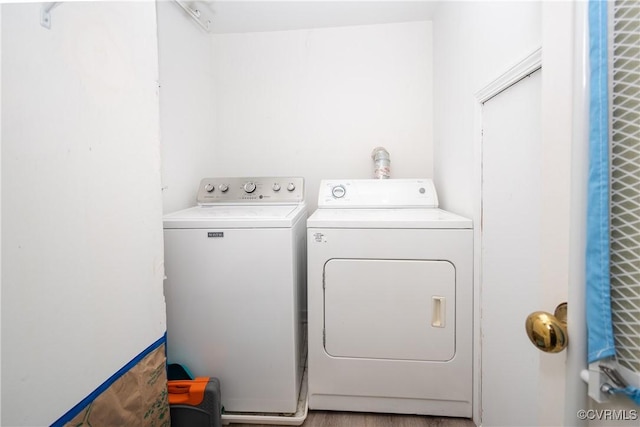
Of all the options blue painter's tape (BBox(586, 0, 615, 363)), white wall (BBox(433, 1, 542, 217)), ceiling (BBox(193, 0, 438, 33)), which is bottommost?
blue painter's tape (BBox(586, 0, 615, 363))

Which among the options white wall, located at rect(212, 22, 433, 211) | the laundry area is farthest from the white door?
white wall, located at rect(212, 22, 433, 211)

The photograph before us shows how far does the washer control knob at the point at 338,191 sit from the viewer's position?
1810 mm

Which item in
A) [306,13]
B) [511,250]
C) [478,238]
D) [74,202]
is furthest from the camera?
[306,13]

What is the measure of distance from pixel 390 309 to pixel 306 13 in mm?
2015

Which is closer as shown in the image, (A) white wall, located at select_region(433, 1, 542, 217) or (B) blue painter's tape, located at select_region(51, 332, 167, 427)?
(B) blue painter's tape, located at select_region(51, 332, 167, 427)

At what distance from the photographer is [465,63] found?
1321mm

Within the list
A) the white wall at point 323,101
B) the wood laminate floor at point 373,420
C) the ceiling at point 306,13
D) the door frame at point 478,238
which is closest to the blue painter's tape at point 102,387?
the wood laminate floor at point 373,420

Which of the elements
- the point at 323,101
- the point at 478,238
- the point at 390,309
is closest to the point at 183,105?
the point at 323,101

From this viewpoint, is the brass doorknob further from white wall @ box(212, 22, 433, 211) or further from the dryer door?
white wall @ box(212, 22, 433, 211)

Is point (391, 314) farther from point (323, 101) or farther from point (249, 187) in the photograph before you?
point (323, 101)

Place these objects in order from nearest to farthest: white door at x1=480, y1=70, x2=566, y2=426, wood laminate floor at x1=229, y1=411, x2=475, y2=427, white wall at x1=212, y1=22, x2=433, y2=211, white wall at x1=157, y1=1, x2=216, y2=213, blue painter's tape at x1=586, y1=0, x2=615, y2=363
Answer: blue painter's tape at x1=586, y1=0, x2=615, y2=363 < white door at x1=480, y1=70, x2=566, y2=426 < wood laminate floor at x1=229, y1=411, x2=475, y2=427 < white wall at x1=157, y1=1, x2=216, y2=213 < white wall at x1=212, y1=22, x2=433, y2=211

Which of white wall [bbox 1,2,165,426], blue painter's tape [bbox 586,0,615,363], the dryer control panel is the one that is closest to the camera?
blue painter's tape [bbox 586,0,615,363]

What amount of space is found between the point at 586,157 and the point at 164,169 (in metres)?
1.80

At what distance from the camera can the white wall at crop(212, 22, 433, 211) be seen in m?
2.04
